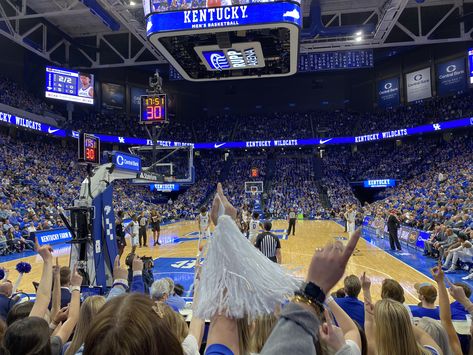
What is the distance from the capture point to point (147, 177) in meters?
11.4

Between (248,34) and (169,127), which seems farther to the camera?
(169,127)

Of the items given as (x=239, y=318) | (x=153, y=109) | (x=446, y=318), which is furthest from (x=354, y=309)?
(x=153, y=109)

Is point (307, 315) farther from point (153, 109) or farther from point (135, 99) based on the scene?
point (135, 99)

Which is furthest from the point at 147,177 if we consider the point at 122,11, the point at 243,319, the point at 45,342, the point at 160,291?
the point at 122,11

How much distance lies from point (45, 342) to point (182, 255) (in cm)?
1338

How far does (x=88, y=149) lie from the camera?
775cm

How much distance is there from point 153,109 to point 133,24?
39.1 ft

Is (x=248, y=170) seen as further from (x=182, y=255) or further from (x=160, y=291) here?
(x=160, y=291)

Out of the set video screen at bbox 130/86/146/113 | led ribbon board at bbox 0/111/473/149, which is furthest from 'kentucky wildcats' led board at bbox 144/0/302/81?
video screen at bbox 130/86/146/113

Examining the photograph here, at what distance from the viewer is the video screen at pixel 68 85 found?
2756 centimetres

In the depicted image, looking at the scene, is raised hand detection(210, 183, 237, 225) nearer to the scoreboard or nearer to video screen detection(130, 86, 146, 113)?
the scoreboard

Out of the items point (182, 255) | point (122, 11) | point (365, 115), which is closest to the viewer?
point (182, 255)

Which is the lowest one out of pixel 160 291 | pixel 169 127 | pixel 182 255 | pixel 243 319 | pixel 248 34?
pixel 182 255

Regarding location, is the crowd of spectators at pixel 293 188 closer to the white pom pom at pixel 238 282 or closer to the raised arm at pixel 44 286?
the raised arm at pixel 44 286
